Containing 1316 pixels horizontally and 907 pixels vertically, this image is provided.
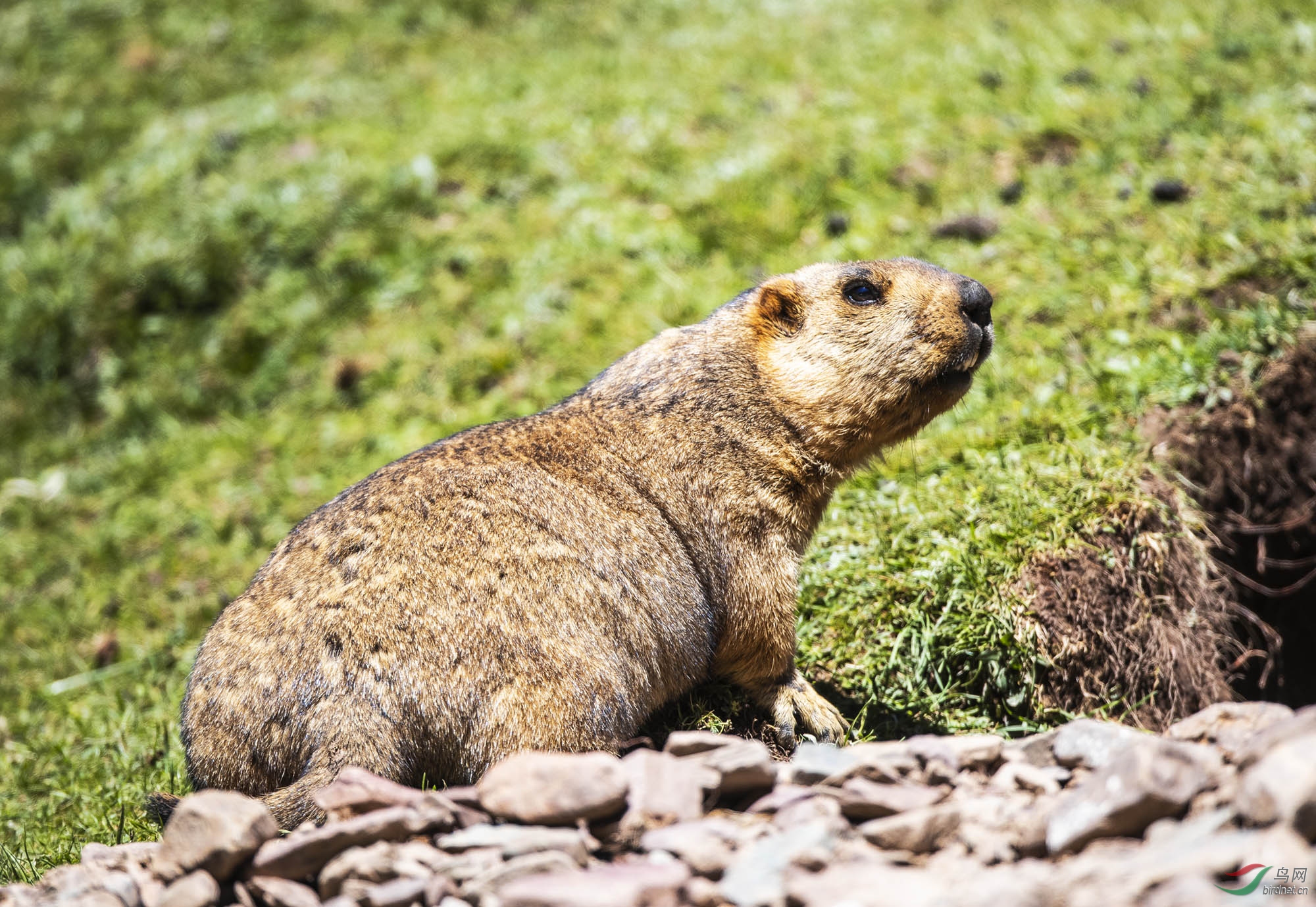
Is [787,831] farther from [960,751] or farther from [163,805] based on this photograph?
[163,805]

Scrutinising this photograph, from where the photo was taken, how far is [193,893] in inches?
132

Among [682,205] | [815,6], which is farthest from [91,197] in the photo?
[815,6]

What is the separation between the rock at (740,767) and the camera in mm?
3605

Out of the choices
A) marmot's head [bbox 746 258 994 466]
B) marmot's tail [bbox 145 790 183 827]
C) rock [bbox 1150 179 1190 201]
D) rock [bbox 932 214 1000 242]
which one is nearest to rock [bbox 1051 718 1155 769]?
marmot's head [bbox 746 258 994 466]

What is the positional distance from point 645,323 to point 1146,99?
16.2ft

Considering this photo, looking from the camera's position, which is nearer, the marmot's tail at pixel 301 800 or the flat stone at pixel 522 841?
the flat stone at pixel 522 841

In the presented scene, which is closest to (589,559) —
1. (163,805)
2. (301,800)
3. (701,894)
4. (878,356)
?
(301,800)

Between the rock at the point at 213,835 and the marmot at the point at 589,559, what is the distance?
28 centimetres

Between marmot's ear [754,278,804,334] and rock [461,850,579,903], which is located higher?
marmot's ear [754,278,804,334]

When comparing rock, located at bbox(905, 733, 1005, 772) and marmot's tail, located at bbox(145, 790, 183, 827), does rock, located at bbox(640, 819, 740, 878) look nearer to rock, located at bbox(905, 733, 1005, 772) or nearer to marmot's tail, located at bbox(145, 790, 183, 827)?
rock, located at bbox(905, 733, 1005, 772)

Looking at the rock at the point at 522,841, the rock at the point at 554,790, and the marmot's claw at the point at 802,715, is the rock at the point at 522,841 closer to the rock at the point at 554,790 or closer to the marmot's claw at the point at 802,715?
the rock at the point at 554,790

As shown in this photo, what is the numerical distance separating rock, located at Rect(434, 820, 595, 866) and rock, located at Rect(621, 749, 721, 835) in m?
0.17

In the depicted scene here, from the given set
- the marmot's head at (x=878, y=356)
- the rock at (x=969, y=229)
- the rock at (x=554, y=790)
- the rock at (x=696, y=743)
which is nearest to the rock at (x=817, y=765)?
the rock at (x=696, y=743)

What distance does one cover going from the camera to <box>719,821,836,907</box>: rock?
3.03 m
